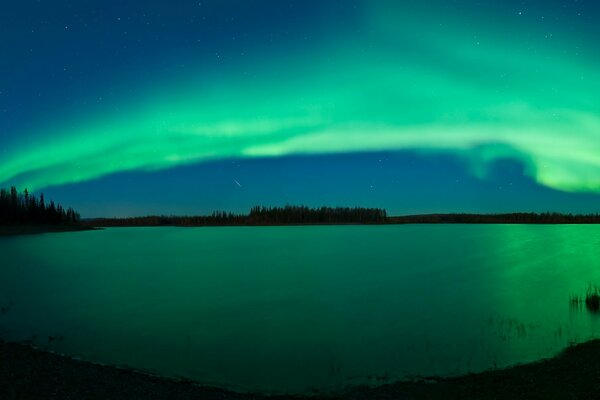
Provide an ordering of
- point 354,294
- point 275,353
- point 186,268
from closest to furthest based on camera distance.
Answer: point 275,353 < point 354,294 < point 186,268

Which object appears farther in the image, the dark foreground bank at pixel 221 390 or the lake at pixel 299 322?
the lake at pixel 299 322

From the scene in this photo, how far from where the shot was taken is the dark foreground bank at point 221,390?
13102 millimetres

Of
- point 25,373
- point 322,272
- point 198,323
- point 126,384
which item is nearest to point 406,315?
point 198,323

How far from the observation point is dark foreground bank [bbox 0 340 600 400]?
1310cm

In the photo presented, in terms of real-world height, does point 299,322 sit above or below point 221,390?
below

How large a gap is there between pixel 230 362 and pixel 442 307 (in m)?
19.9

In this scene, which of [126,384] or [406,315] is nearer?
[126,384]

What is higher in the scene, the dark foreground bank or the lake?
the dark foreground bank

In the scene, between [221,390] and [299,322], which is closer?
[221,390]

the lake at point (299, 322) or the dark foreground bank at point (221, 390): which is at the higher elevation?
the dark foreground bank at point (221, 390)

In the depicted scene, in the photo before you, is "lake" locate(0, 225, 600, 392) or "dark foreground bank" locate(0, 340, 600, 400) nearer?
"dark foreground bank" locate(0, 340, 600, 400)

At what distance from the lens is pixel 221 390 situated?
1562cm

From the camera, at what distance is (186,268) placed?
66.3 metres

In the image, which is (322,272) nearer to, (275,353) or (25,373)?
(275,353)
